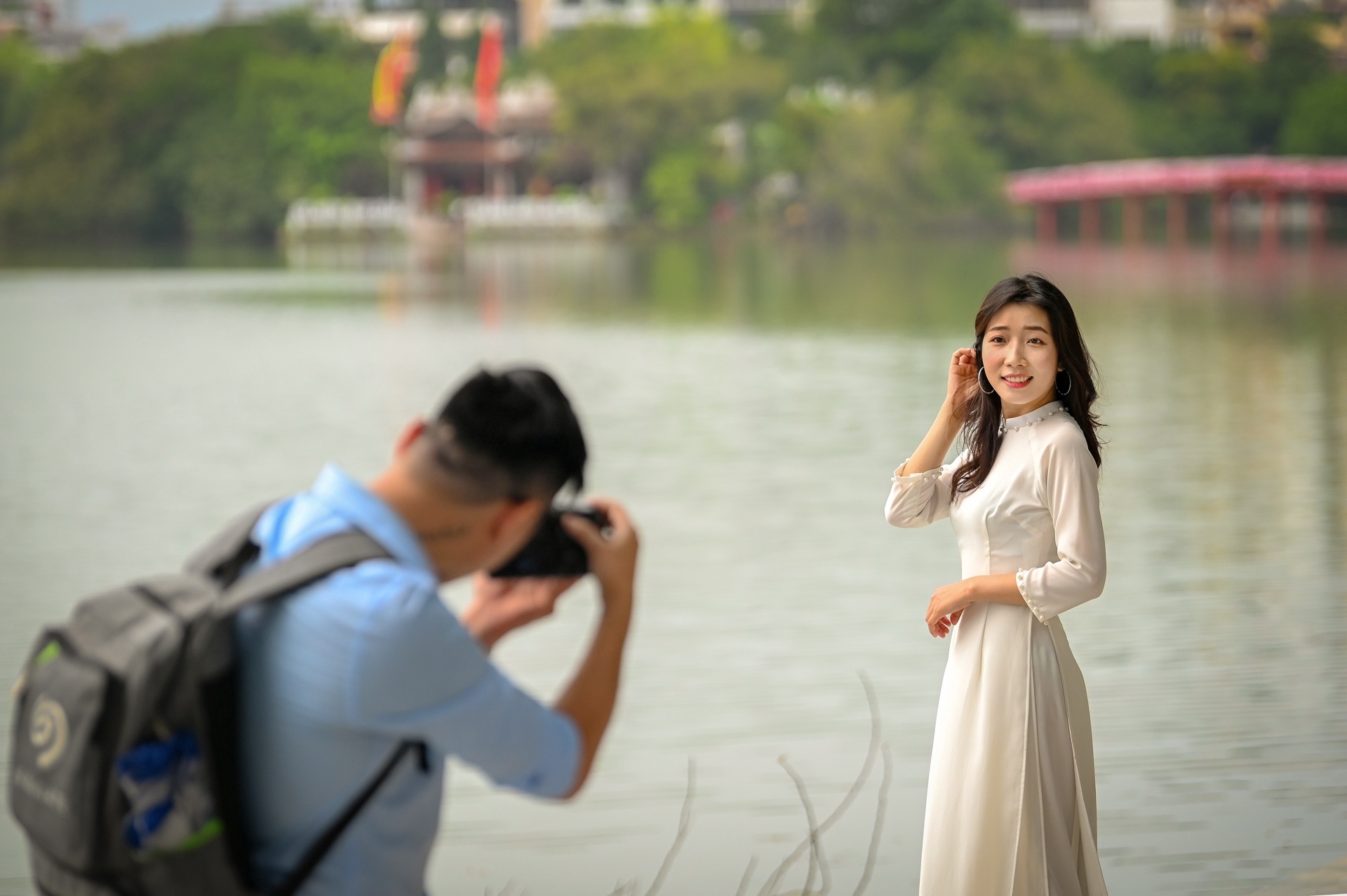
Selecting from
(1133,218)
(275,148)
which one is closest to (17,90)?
(275,148)

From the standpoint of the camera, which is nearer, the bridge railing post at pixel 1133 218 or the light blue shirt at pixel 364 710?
the light blue shirt at pixel 364 710

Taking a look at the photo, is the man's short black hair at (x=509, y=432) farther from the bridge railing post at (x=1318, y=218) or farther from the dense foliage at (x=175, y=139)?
the dense foliage at (x=175, y=139)

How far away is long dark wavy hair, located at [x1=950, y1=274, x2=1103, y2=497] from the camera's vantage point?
1541 mm

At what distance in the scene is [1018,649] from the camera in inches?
60.9

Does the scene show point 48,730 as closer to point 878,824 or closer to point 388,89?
point 878,824

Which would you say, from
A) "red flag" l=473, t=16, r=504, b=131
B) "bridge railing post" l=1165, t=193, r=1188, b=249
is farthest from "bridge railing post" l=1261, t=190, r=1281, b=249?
"red flag" l=473, t=16, r=504, b=131

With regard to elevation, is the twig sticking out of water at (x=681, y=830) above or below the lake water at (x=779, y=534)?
above

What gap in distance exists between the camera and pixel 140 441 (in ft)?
26.8

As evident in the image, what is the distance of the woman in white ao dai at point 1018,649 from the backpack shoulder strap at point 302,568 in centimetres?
65

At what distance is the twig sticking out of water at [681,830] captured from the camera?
2.53 meters

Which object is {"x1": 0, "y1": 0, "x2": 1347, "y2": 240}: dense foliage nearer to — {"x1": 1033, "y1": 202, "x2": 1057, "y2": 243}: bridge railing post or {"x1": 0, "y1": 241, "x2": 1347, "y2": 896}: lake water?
{"x1": 1033, "y1": 202, "x2": 1057, "y2": 243}: bridge railing post

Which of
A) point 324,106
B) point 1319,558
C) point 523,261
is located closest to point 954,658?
point 1319,558

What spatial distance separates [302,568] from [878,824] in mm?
1891

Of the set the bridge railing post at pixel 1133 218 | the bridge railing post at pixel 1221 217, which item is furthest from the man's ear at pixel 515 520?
the bridge railing post at pixel 1133 218
